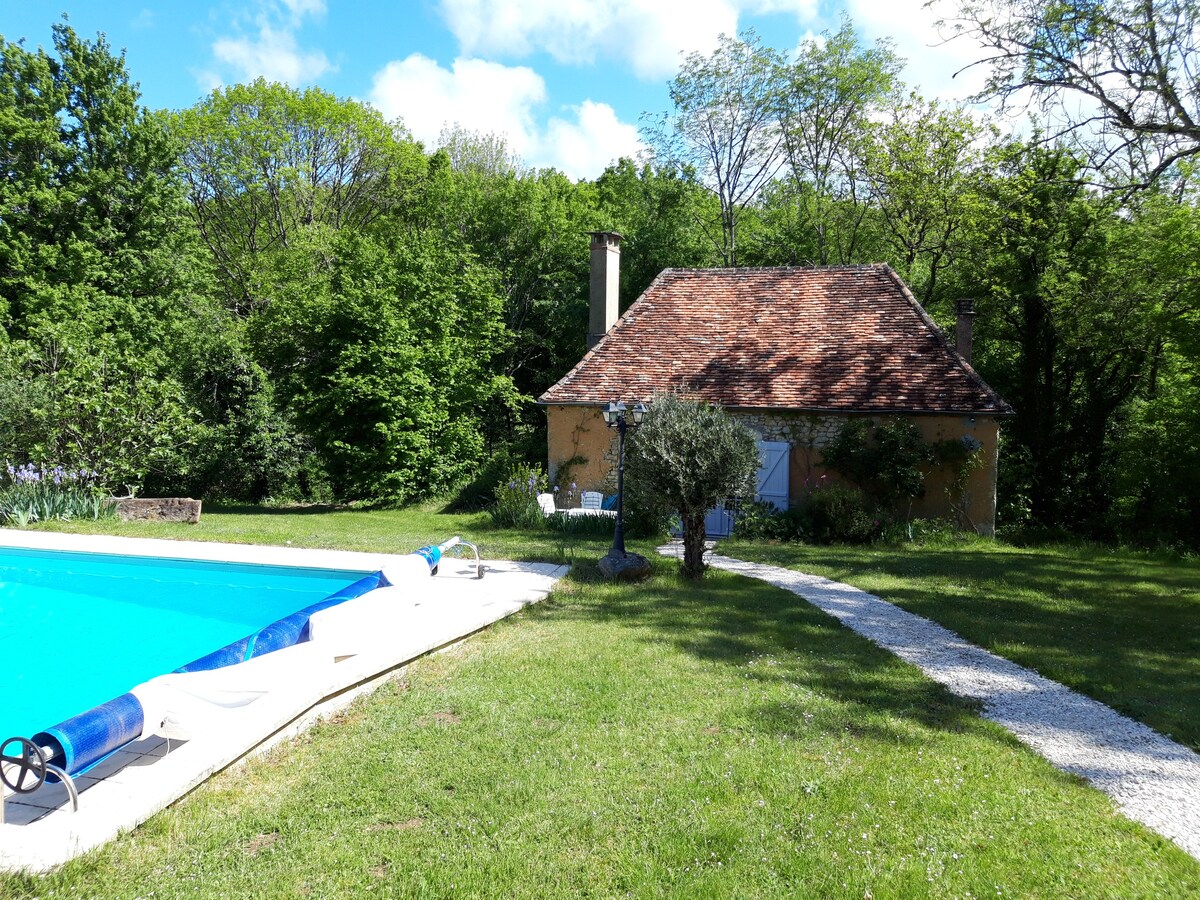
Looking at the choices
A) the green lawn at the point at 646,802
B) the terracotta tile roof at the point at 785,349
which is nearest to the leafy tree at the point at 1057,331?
the terracotta tile roof at the point at 785,349

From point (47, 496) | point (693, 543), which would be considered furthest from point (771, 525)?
point (47, 496)

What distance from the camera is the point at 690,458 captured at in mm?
Answer: 10438

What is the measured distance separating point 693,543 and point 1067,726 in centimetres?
555

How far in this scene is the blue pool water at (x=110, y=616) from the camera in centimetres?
834

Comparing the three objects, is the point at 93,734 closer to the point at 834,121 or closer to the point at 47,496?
the point at 47,496

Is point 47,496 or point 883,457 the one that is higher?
point 883,457

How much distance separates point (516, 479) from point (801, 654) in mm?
9956

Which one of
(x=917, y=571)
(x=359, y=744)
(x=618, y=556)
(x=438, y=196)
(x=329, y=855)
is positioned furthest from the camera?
(x=438, y=196)

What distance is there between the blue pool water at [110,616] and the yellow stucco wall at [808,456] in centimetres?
756

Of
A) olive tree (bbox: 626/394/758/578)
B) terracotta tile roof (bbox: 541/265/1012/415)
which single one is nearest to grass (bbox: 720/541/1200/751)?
olive tree (bbox: 626/394/758/578)

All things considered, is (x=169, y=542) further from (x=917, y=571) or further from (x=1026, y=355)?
(x=1026, y=355)

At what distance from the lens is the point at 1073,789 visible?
5016mm

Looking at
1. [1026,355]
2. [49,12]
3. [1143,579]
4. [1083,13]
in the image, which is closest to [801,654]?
[1143,579]

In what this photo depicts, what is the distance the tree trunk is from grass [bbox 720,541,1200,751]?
7.28ft
